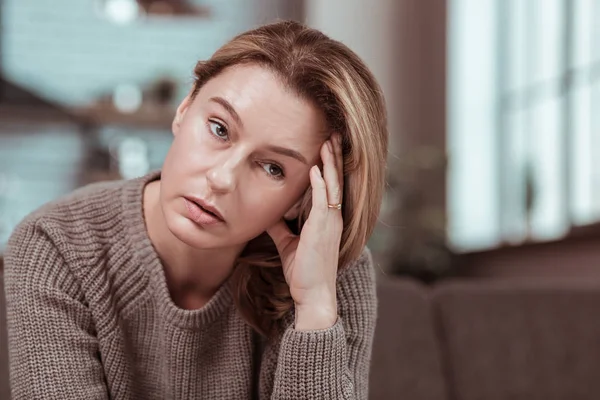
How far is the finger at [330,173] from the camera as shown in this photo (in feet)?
4.81

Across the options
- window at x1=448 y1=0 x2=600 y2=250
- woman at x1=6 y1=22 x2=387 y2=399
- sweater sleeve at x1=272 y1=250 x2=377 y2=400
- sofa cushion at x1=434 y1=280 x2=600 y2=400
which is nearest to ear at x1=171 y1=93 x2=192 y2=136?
woman at x1=6 y1=22 x2=387 y2=399

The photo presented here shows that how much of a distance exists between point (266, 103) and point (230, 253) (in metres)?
0.34

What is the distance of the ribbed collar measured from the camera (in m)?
1.58

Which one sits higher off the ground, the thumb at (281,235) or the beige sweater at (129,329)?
the thumb at (281,235)

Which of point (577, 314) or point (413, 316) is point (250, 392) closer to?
point (413, 316)

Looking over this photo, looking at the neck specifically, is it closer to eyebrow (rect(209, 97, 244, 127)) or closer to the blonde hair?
the blonde hair

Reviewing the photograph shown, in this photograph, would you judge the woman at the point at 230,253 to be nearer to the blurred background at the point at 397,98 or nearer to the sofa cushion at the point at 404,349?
the sofa cushion at the point at 404,349

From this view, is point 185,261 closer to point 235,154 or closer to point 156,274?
point 156,274

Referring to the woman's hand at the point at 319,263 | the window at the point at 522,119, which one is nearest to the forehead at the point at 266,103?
the woman's hand at the point at 319,263

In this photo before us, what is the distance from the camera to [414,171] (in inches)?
214

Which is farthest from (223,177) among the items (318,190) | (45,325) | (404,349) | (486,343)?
(486,343)

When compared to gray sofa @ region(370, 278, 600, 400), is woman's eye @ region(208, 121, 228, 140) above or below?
above

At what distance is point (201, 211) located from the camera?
4.60ft

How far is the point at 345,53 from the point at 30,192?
191 inches
